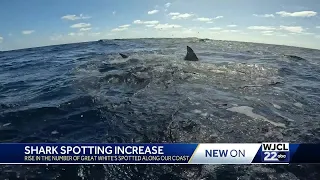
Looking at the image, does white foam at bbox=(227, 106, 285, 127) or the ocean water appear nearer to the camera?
the ocean water

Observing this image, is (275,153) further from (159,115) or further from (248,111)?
(159,115)

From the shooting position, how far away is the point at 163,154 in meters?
6.89

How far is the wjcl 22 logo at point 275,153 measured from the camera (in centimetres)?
687

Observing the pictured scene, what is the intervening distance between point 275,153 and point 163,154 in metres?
3.08

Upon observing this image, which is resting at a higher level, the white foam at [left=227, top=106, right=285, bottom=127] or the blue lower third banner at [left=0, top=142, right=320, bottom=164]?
the white foam at [left=227, top=106, right=285, bottom=127]

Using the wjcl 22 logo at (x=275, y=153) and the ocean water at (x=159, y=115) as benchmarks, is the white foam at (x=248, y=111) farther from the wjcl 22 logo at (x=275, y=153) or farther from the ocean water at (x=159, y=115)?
the wjcl 22 logo at (x=275, y=153)

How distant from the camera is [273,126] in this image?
31.5ft

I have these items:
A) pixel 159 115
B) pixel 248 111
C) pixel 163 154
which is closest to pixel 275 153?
pixel 163 154

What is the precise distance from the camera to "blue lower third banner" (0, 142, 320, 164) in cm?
683

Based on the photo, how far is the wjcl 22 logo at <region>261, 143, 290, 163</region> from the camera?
22.5 feet

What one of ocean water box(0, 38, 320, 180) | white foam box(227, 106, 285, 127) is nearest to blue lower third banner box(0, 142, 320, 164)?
ocean water box(0, 38, 320, 180)

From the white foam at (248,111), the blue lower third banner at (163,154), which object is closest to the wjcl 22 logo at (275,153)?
the blue lower third banner at (163,154)

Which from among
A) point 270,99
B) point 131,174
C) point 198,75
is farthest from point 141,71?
point 131,174

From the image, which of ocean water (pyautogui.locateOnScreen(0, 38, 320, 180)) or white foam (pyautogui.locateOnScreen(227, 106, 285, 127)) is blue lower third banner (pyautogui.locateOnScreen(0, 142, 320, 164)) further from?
white foam (pyautogui.locateOnScreen(227, 106, 285, 127))
